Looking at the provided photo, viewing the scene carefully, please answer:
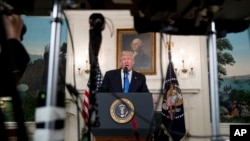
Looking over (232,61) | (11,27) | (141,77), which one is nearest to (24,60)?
(11,27)

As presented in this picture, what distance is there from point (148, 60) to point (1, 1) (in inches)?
155

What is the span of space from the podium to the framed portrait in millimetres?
2860

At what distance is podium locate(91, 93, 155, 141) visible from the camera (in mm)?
2004

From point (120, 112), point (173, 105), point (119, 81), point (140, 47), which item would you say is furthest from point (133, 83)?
point (140, 47)

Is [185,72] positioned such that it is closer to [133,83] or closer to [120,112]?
[133,83]

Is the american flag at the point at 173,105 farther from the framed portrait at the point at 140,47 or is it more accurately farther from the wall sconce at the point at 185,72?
the framed portrait at the point at 140,47

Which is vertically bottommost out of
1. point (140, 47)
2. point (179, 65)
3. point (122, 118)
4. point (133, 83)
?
point (122, 118)

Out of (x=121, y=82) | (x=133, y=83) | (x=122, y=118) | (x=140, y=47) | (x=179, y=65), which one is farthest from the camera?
(x=140, y=47)

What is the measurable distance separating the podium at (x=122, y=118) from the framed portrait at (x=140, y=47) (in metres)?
2.86

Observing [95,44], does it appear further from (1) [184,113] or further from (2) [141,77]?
(1) [184,113]

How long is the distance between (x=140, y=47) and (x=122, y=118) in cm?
313

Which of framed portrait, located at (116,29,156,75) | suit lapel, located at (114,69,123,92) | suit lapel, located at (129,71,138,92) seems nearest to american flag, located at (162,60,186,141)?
framed portrait, located at (116,29,156,75)

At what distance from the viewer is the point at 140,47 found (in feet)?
16.7

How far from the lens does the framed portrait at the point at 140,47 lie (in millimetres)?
4984
